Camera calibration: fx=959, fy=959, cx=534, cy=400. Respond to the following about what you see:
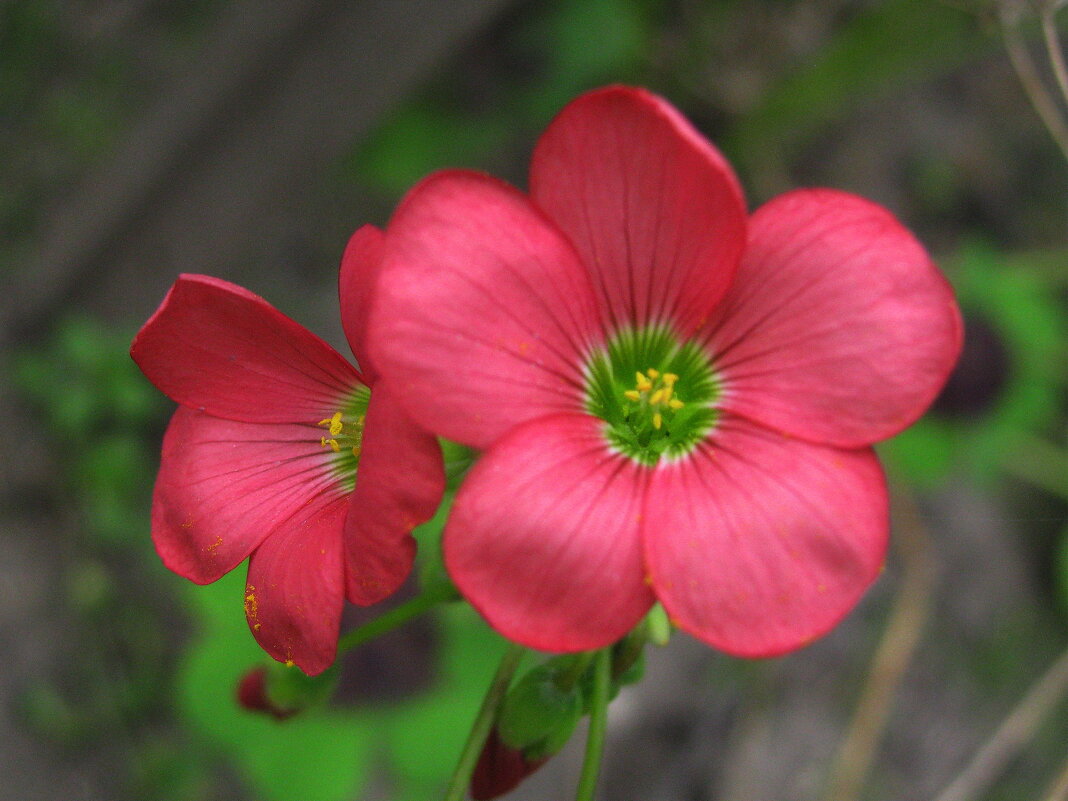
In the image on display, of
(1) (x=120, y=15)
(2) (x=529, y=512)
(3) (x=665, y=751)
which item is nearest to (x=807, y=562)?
(2) (x=529, y=512)

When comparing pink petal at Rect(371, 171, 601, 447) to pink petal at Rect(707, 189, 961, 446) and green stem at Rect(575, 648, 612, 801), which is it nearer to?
pink petal at Rect(707, 189, 961, 446)

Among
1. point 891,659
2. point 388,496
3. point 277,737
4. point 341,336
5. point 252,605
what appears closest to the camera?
point 388,496

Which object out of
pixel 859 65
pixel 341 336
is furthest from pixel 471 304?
pixel 341 336

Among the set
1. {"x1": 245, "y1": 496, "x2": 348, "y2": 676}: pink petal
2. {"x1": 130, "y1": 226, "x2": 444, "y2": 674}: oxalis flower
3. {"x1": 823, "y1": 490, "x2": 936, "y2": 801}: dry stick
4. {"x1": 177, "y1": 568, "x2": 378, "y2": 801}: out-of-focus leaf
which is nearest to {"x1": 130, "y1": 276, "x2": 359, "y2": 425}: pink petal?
{"x1": 130, "y1": 226, "x2": 444, "y2": 674}: oxalis flower

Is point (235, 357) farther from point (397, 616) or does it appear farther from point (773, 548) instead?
point (773, 548)

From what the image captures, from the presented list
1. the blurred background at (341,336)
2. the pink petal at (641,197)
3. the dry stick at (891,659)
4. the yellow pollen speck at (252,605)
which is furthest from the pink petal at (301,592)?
the dry stick at (891,659)

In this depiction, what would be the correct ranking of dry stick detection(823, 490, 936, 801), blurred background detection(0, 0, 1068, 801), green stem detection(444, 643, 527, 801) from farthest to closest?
dry stick detection(823, 490, 936, 801)
blurred background detection(0, 0, 1068, 801)
green stem detection(444, 643, 527, 801)
